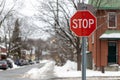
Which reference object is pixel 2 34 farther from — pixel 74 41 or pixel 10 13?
pixel 74 41

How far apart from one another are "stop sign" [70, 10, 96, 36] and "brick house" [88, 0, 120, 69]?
1218 inches

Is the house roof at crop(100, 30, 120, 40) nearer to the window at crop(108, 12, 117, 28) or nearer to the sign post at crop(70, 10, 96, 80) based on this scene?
the window at crop(108, 12, 117, 28)

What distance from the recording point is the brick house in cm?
4147

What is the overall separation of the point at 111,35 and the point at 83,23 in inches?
1216

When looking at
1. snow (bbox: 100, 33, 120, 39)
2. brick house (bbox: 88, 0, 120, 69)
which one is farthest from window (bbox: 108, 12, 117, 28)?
snow (bbox: 100, 33, 120, 39)

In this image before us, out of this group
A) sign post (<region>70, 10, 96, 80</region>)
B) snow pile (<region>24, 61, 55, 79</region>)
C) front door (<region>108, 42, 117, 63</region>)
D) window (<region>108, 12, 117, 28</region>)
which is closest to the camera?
sign post (<region>70, 10, 96, 80</region>)

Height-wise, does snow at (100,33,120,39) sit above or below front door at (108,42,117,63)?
above

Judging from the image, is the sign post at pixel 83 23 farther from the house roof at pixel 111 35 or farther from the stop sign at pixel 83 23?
the house roof at pixel 111 35

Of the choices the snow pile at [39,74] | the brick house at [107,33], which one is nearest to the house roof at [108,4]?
the brick house at [107,33]

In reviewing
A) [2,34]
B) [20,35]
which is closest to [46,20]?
[2,34]

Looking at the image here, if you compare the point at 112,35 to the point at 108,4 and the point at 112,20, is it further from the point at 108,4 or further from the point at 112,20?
the point at 108,4

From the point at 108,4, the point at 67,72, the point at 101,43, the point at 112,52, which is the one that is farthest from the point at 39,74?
the point at 108,4

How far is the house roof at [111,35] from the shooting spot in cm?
4053

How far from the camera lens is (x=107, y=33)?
41.4 meters
